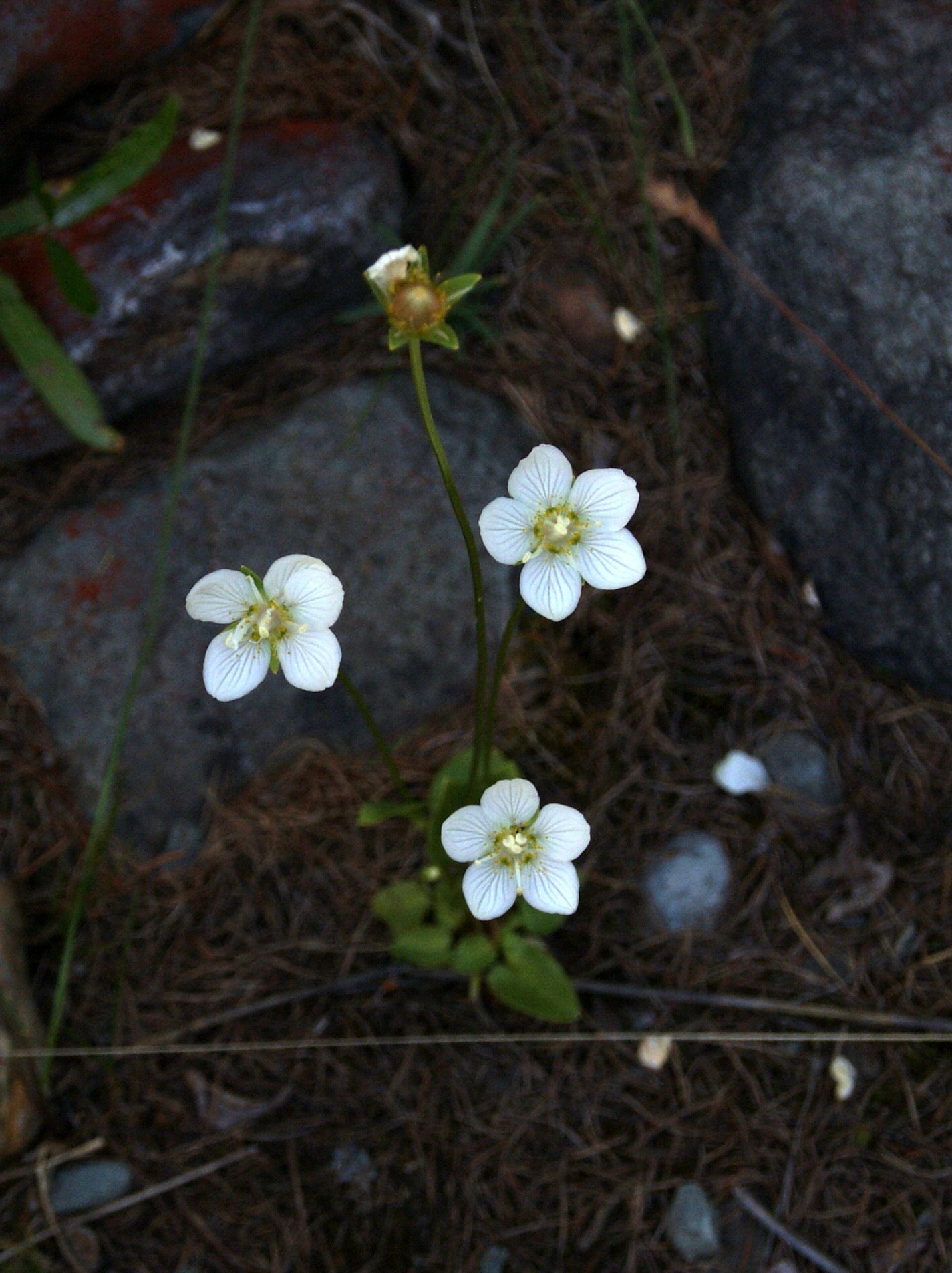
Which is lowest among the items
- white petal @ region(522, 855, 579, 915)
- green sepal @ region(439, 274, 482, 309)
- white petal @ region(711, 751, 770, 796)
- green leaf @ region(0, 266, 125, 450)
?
white petal @ region(711, 751, 770, 796)

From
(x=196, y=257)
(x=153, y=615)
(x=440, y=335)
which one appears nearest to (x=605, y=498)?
(x=440, y=335)

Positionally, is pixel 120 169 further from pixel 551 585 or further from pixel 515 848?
pixel 515 848

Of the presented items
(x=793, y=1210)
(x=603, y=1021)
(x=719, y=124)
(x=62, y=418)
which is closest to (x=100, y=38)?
(x=62, y=418)

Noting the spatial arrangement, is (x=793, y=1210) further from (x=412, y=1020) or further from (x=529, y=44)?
(x=529, y=44)

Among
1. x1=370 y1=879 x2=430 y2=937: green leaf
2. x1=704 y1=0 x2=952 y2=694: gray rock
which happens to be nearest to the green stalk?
x1=370 y1=879 x2=430 y2=937: green leaf

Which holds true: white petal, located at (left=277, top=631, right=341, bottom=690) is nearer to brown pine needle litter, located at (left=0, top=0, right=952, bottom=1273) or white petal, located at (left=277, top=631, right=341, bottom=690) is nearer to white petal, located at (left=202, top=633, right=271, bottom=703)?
white petal, located at (left=202, top=633, right=271, bottom=703)

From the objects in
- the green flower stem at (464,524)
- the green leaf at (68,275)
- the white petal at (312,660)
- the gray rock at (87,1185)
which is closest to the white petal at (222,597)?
the white petal at (312,660)
